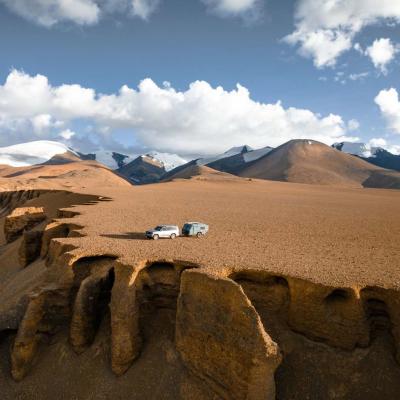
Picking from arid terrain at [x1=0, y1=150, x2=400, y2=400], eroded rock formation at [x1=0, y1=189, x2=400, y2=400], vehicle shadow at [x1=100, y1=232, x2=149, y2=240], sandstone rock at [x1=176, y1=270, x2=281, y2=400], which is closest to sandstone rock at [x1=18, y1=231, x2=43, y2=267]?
arid terrain at [x1=0, y1=150, x2=400, y2=400]

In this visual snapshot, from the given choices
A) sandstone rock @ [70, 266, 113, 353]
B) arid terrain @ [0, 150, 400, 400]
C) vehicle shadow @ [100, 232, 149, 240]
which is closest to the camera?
arid terrain @ [0, 150, 400, 400]

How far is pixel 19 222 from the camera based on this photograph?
47719mm

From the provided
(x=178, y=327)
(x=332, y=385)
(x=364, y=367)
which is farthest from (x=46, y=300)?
(x=364, y=367)

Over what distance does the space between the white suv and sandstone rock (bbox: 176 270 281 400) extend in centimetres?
999

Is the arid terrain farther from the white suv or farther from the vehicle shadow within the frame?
the vehicle shadow

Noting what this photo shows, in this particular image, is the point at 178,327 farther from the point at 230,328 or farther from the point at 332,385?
the point at 332,385

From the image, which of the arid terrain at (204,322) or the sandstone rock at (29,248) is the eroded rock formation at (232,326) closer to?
the arid terrain at (204,322)

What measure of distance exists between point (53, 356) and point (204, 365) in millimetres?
9815

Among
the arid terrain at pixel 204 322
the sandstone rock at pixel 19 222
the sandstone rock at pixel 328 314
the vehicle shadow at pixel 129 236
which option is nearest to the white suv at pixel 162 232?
the vehicle shadow at pixel 129 236

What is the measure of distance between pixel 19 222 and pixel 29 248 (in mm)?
15300

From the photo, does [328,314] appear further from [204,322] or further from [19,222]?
[19,222]

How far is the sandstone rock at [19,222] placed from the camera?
1859 inches

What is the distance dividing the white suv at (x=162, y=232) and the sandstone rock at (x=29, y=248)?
12432 millimetres

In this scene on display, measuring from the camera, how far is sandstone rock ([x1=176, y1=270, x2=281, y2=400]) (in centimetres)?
1664
